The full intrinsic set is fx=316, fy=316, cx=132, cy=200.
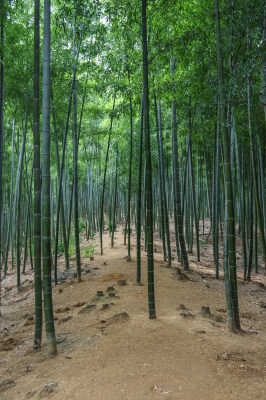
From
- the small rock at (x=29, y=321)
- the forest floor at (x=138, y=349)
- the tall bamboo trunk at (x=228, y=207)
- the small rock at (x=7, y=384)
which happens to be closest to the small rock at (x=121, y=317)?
the forest floor at (x=138, y=349)

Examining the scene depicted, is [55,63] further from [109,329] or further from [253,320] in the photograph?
[253,320]

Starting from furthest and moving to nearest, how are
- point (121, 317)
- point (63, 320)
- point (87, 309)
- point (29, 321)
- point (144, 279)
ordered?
point (144, 279), point (29, 321), point (87, 309), point (63, 320), point (121, 317)

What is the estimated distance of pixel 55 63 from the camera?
581 centimetres

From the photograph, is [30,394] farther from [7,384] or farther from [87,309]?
[87,309]

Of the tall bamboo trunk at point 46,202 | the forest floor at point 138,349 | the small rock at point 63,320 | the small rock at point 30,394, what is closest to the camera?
the forest floor at point 138,349

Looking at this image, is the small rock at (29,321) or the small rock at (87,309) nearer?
the small rock at (87,309)

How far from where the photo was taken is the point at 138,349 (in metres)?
3.01

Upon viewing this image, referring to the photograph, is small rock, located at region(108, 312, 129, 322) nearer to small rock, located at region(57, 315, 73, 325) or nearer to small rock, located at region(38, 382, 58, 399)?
small rock, located at region(57, 315, 73, 325)

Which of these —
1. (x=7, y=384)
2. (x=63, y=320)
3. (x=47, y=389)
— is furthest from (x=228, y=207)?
(x=63, y=320)

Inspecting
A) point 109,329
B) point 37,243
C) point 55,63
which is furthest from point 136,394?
point 55,63

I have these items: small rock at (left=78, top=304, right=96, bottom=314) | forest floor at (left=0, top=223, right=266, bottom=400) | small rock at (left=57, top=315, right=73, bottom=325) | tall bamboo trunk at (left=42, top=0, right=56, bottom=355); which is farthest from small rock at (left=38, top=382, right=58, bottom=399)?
small rock at (left=78, top=304, right=96, bottom=314)

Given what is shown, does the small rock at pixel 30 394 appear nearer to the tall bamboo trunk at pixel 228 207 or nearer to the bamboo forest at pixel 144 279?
the bamboo forest at pixel 144 279

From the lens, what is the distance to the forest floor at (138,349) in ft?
7.75

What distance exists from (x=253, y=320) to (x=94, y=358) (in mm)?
2532
